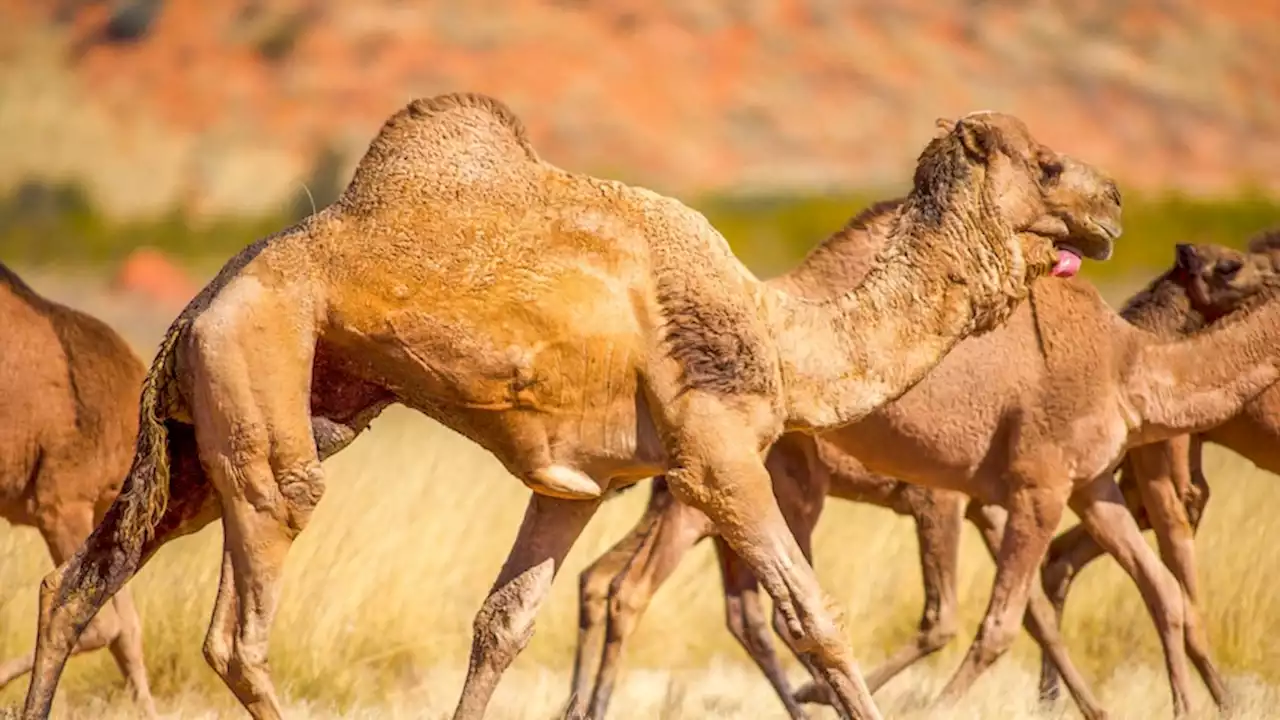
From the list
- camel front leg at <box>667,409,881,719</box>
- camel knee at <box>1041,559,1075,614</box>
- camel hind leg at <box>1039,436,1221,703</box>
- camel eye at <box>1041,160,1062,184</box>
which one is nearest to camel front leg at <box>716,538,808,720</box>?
camel hind leg at <box>1039,436,1221,703</box>

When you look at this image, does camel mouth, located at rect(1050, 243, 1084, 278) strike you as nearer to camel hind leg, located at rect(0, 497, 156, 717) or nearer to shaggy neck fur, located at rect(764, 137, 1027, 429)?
shaggy neck fur, located at rect(764, 137, 1027, 429)

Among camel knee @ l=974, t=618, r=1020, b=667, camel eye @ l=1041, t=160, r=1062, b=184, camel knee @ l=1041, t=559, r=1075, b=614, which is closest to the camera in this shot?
camel eye @ l=1041, t=160, r=1062, b=184

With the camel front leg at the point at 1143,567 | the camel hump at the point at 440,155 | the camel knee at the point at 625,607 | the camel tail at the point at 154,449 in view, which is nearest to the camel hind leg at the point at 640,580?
the camel knee at the point at 625,607

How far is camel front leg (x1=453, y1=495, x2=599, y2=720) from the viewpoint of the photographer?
27.9 feet

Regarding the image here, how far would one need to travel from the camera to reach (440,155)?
816cm

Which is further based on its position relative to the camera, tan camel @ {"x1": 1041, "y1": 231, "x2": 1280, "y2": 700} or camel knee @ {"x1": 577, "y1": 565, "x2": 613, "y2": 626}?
tan camel @ {"x1": 1041, "y1": 231, "x2": 1280, "y2": 700}

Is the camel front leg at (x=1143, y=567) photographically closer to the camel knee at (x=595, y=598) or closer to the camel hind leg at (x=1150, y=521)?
the camel hind leg at (x=1150, y=521)

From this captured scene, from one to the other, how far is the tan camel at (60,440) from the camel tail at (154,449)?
2167 millimetres

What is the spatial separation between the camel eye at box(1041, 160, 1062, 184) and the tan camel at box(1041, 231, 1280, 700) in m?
3.16

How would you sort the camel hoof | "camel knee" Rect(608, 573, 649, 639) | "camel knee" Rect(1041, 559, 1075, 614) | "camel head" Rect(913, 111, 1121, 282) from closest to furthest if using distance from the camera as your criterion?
the camel hoof < "camel head" Rect(913, 111, 1121, 282) < "camel knee" Rect(608, 573, 649, 639) < "camel knee" Rect(1041, 559, 1075, 614)

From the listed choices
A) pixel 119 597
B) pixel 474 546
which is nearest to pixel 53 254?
pixel 474 546

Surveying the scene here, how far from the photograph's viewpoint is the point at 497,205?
805cm

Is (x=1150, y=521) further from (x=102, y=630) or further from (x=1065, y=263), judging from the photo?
(x=102, y=630)

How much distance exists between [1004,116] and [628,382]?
69.9 inches
